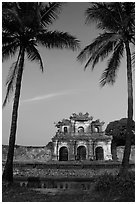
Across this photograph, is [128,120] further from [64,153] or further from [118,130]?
[118,130]

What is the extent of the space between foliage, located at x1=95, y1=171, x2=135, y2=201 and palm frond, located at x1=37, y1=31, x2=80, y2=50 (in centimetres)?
641

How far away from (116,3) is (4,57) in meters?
5.73

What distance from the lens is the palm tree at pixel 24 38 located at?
9.12 metres

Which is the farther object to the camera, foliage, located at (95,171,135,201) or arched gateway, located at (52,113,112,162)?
arched gateway, located at (52,113,112,162)

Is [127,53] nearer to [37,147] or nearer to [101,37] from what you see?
[101,37]

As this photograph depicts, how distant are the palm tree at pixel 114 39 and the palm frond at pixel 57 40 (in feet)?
2.66

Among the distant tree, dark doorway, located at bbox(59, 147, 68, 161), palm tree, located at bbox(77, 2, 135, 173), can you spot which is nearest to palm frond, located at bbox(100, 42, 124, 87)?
palm tree, located at bbox(77, 2, 135, 173)

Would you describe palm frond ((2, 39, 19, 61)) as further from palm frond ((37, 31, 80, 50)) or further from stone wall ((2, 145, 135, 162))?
stone wall ((2, 145, 135, 162))

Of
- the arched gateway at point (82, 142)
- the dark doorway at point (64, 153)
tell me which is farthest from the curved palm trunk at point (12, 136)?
the dark doorway at point (64, 153)

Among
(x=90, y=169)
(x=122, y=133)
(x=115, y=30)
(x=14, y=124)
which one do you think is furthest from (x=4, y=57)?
(x=122, y=133)

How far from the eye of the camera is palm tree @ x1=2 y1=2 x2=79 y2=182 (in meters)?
9.12

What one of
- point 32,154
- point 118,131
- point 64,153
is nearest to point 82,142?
point 64,153

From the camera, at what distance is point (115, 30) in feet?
32.6

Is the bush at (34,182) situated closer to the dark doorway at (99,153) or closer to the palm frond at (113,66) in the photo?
the palm frond at (113,66)
